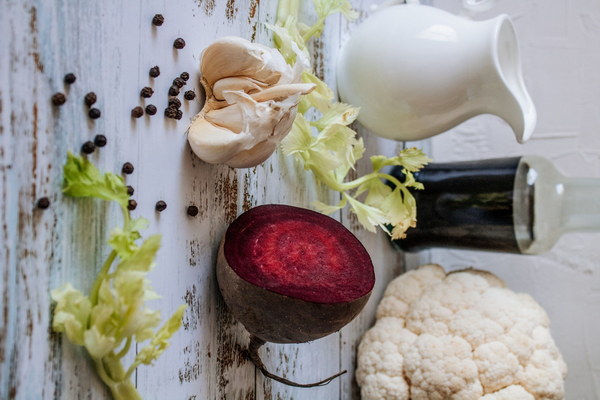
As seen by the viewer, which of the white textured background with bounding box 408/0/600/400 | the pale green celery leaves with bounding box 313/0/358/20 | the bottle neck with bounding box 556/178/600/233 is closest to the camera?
the pale green celery leaves with bounding box 313/0/358/20

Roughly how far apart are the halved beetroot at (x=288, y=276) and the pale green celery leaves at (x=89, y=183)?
19cm

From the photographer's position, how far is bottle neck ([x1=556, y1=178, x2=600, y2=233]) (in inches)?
40.8

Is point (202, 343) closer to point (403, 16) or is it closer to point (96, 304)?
point (96, 304)

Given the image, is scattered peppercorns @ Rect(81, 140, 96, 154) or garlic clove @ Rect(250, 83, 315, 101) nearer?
scattered peppercorns @ Rect(81, 140, 96, 154)

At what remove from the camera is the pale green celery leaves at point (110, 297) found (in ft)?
1.84

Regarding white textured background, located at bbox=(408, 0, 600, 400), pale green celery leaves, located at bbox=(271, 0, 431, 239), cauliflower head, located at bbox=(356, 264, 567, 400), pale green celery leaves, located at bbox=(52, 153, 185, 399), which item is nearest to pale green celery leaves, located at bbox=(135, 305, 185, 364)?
pale green celery leaves, located at bbox=(52, 153, 185, 399)

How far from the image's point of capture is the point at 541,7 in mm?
1203

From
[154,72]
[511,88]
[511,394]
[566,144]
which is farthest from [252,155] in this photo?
[566,144]

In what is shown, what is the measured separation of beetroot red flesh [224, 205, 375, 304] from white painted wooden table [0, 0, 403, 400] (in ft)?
0.20

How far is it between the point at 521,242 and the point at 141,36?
28.5 inches

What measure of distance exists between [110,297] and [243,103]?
281mm

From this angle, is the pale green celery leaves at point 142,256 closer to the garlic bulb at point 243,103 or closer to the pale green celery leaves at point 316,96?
the garlic bulb at point 243,103

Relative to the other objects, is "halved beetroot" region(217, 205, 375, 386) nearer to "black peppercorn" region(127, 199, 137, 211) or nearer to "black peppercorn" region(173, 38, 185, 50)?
"black peppercorn" region(127, 199, 137, 211)

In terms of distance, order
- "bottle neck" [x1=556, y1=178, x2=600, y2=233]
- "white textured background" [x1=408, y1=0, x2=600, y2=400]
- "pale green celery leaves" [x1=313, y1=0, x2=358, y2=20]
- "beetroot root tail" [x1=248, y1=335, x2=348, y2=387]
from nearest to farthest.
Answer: "beetroot root tail" [x1=248, y1=335, x2=348, y2=387] < "pale green celery leaves" [x1=313, y1=0, x2=358, y2=20] < "bottle neck" [x1=556, y1=178, x2=600, y2=233] < "white textured background" [x1=408, y1=0, x2=600, y2=400]
